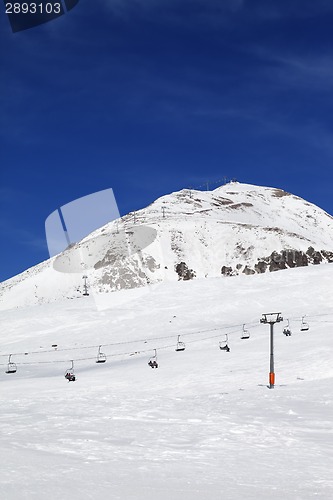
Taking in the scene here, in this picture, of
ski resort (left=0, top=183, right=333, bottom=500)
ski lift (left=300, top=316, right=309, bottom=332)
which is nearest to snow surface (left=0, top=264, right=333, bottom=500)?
ski resort (left=0, top=183, right=333, bottom=500)

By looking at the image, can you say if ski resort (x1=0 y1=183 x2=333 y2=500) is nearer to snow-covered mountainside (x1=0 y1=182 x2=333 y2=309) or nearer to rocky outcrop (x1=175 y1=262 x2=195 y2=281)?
snow-covered mountainside (x1=0 y1=182 x2=333 y2=309)

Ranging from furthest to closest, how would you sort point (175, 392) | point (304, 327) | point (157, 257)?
1. point (157, 257)
2. point (304, 327)
3. point (175, 392)

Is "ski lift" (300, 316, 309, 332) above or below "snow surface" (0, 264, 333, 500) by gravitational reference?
above

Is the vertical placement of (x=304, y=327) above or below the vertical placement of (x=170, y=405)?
above

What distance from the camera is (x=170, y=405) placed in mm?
18750

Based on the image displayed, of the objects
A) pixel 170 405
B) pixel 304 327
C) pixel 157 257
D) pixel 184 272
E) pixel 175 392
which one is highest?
pixel 157 257

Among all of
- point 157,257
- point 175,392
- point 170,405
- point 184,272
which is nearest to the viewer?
point 170,405

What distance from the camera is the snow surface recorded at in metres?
A: 9.11

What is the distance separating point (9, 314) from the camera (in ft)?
174

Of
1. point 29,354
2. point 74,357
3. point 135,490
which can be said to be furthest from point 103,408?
point 29,354

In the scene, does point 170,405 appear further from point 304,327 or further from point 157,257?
point 157,257

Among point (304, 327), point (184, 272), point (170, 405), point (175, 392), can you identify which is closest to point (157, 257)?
point (184, 272)

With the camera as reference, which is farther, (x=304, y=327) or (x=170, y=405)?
(x=304, y=327)

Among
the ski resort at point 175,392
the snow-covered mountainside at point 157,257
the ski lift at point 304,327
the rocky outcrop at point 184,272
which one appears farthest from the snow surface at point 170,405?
the rocky outcrop at point 184,272
